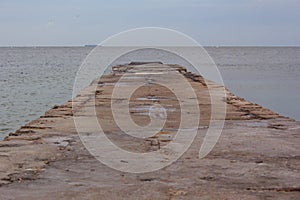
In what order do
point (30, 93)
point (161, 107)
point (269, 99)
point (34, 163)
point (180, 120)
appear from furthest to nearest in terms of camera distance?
point (30, 93), point (269, 99), point (161, 107), point (180, 120), point (34, 163)

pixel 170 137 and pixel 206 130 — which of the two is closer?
pixel 170 137

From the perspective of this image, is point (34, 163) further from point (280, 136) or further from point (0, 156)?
point (280, 136)

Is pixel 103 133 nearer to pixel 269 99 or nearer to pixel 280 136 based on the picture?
pixel 280 136

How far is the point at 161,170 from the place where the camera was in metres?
3.95

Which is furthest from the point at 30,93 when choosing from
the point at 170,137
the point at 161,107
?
the point at 170,137

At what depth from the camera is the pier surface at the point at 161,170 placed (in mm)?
3330

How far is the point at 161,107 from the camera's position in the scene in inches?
321

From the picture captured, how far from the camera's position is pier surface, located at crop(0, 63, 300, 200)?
3.33m

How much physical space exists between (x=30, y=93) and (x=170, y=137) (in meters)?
15.4

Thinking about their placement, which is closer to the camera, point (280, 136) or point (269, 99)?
point (280, 136)

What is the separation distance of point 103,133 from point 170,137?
72 cm

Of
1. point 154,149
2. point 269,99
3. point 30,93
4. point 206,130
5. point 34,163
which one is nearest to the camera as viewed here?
point 34,163

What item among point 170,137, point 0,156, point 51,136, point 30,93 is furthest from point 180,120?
point 30,93

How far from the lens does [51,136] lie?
5418 millimetres
